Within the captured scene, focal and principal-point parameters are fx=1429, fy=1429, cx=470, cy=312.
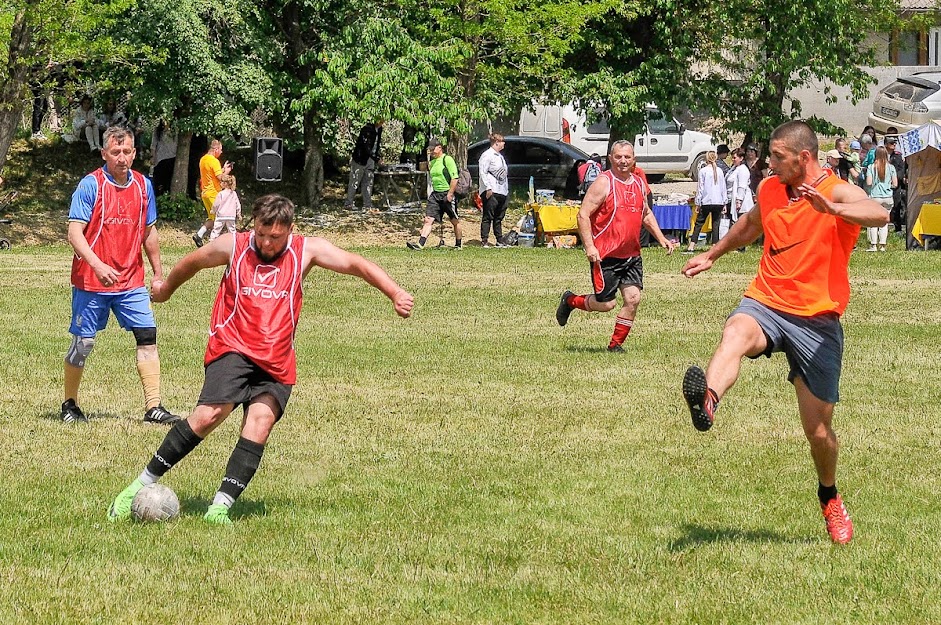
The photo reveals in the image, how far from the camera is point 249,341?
7152 millimetres

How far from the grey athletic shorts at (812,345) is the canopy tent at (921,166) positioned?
19697 millimetres

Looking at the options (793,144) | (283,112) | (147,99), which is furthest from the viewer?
(283,112)

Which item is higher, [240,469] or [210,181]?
[210,181]

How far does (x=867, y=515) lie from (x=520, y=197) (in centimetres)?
2784

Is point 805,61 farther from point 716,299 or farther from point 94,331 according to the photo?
point 94,331

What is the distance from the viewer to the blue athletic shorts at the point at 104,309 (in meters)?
10.2

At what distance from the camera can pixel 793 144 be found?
22.2 feet

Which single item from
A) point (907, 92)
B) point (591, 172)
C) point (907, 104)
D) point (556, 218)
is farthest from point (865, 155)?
point (907, 92)

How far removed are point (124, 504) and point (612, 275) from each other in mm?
7206

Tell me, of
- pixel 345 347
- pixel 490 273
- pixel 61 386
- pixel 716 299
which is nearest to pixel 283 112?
pixel 490 273

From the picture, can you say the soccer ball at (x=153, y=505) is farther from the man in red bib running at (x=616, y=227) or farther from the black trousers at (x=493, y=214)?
the black trousers at (x=493, y=214)

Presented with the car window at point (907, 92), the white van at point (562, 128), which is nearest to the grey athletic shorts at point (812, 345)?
the white van at point (562, 128)

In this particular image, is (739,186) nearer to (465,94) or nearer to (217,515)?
(465,94)

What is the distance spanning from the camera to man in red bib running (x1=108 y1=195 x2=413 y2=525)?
712 cm
